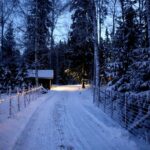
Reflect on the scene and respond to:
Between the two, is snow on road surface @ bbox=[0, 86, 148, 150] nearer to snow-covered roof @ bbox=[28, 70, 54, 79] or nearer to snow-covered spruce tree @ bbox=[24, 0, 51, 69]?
snow-covered spruce tree @ bbox=[24, 0, 51, 69]

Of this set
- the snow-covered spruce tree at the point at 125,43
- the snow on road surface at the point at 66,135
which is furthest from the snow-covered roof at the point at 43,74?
the snow on road surface at the point at 66,135

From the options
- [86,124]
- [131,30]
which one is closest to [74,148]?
[86,124]

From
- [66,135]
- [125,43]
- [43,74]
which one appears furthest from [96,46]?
[43,74]

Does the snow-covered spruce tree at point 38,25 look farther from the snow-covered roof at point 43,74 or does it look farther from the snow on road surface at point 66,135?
the snow on road surface at point 66,135

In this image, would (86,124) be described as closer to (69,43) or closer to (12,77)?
(12,77)

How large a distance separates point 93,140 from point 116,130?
5.53 ft

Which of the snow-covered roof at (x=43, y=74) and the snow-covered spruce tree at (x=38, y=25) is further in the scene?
the snow-covered roof at (x=43, y=74)

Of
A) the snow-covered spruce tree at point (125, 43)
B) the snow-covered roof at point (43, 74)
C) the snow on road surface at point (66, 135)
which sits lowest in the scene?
the snow on road surface at point (66, 135)

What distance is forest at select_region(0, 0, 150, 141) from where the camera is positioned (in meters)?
11.6

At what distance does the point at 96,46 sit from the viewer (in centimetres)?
2138

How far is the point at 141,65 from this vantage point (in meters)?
11.1

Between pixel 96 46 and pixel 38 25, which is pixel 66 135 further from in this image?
pixel 38 25

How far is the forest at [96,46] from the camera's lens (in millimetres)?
11641

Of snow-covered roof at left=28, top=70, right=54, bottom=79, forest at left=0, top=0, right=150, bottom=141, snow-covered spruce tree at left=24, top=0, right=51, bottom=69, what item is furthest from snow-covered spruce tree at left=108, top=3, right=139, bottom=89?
snow-covered roof at left=28, top=70, right=54, bottom=79
